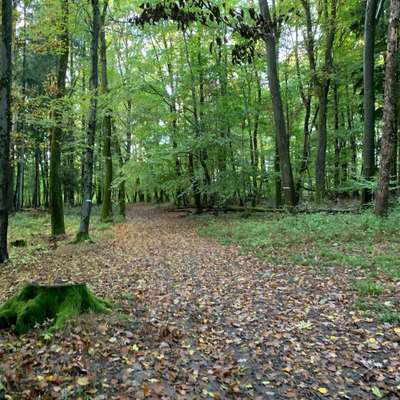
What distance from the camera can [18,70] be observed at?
21328 millimetres

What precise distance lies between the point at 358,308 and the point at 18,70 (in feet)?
77.1

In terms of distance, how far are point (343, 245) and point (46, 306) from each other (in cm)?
732

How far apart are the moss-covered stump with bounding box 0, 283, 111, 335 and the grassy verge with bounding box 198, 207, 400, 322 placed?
4.35m

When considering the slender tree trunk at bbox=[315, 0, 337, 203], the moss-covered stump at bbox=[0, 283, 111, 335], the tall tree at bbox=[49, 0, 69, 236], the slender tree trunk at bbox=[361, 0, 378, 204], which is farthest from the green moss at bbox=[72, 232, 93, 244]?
the slender tree trunk at bbox=[315, 0, 337, 203]

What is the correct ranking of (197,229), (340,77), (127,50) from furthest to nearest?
(127,50)
(340,77)
(197,229)

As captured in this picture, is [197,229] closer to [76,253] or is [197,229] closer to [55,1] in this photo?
[76,253]

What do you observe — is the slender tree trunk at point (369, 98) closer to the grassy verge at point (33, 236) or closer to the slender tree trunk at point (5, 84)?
the grassy verge at point (33, 236)

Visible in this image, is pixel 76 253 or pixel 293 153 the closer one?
pixel 76 253

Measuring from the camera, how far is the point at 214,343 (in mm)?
4617

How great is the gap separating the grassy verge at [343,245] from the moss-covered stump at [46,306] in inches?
171

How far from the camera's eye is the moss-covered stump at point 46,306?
14.9ft

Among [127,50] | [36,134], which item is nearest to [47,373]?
[127,50]

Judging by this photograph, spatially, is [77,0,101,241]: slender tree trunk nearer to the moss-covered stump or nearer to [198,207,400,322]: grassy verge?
[198,207,400,322]: grassy verge

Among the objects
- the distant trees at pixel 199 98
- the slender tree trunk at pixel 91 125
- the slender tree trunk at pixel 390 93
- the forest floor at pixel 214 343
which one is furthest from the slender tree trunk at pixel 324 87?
the slender tree trunk at pixel 91 125
